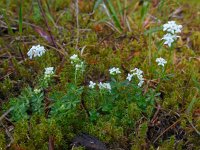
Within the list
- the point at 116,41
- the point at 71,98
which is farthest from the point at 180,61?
the point at 71,98

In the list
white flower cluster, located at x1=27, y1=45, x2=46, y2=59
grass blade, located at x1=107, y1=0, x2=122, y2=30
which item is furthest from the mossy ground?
white flower cluster, located at x1=27, y1=45, x2=46, y2=59

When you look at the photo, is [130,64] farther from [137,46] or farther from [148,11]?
[148,11]

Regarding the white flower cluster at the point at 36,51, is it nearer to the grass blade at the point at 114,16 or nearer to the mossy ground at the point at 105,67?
the mossy ground at the point at 105,67

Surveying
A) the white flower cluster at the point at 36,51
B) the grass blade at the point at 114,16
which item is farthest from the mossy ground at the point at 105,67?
the white flower cluster at the point at 36,51

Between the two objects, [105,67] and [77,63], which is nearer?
[77,63]

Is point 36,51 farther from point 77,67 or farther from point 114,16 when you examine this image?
point 114,16

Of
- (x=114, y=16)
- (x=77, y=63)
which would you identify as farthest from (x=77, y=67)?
(x=114, y=16)

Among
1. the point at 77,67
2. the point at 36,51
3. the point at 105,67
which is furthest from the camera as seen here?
the point at 105,67

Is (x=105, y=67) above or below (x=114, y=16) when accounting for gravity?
below

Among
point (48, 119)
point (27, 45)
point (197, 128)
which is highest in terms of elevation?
point (27, 45)
